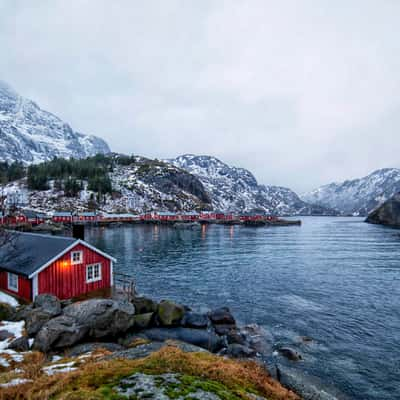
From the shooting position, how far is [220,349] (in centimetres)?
1945

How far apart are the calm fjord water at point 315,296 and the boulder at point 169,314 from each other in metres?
6.53

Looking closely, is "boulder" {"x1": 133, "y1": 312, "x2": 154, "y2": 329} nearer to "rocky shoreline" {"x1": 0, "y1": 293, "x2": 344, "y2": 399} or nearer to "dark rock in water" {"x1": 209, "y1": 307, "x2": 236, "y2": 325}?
"rocky shoreline" {"x1": 0, "y1": 293, "x2": 344, "y2": 399}

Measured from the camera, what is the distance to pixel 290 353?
60.3ft

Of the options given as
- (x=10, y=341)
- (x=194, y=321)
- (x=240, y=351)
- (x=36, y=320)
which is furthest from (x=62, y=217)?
(x=240, y=351)

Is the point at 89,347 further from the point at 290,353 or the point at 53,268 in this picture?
the point at 290,353

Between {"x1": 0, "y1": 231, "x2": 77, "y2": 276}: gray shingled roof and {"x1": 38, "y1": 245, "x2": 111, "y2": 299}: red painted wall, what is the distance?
0.90 metres

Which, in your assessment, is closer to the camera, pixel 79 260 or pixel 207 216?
pixel 79 260

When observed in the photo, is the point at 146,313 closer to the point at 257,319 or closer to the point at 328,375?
the point at 257,319

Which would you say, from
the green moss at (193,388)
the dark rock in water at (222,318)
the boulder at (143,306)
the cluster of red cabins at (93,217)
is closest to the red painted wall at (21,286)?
the boulder at (143,306)

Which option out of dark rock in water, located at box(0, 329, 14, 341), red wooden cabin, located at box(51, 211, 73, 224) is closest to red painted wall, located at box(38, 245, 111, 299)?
dark rock in water, located at box(0, 329, 14, 341)

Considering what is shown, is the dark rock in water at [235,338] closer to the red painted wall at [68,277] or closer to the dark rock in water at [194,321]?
the dark rock in water at [194,321]

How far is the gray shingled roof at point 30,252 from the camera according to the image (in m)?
24.5

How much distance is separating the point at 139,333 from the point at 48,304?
728 centimetres

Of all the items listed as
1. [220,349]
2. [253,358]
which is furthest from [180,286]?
[253,358]
